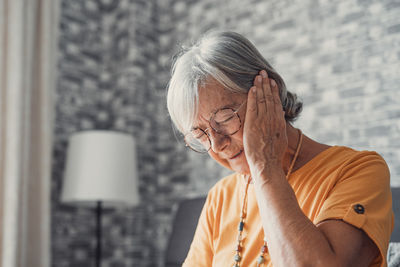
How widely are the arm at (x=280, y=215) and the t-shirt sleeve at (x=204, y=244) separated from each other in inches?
15.3

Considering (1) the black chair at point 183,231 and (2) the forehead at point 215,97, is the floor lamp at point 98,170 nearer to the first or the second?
(1) the black chair at point 183,231

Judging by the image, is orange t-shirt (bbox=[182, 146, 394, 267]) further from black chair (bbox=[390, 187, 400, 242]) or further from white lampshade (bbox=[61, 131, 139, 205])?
white lampshade (bbox=[61, 131, 139, 205])

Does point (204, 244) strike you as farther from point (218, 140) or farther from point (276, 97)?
point (276, 97)

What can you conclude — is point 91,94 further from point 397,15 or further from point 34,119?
point 397,15

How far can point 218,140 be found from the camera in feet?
3.98

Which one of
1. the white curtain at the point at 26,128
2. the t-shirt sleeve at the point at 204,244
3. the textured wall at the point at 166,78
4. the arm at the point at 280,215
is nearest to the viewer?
the arm at the point at 280,215

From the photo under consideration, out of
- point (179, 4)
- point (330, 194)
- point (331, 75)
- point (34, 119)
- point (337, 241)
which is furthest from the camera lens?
point (179, 4)

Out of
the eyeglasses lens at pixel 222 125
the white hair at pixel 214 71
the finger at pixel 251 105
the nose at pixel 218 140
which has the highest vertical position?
the white hair at pixel 214 71

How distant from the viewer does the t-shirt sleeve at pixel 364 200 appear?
99 centimetres

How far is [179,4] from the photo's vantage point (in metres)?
3.13

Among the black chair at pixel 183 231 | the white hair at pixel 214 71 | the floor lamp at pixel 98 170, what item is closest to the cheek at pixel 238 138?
the white hair at pixel 214 71

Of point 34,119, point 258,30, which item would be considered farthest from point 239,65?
point 34,119

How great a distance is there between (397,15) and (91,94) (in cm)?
183

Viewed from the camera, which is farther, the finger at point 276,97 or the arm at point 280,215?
the finger at point 276,97
